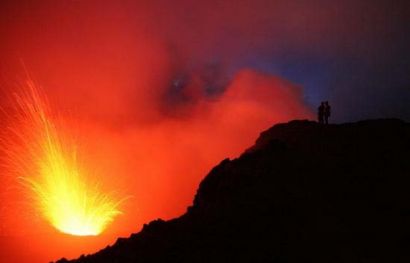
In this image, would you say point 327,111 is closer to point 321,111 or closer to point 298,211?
point 321,111

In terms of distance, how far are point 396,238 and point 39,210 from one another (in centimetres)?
4220

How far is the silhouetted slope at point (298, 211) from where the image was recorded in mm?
20641

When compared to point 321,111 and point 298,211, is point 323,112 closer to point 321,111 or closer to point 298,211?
point 321,111

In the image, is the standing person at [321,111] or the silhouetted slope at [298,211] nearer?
the silhouetted slope at [298,211]

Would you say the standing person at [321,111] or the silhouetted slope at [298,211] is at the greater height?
the standing person at [321,111]

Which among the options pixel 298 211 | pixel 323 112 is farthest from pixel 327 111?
pixel 298 211

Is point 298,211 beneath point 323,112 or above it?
beneath

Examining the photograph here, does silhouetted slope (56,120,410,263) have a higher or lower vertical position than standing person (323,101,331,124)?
lower

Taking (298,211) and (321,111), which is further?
(321,111)

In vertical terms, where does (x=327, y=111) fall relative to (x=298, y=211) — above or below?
above

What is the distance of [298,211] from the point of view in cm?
2308

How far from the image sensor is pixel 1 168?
61.9m

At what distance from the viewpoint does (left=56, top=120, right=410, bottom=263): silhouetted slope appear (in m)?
20.6

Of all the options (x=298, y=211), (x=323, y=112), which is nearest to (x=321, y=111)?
(x=323, y=112)
